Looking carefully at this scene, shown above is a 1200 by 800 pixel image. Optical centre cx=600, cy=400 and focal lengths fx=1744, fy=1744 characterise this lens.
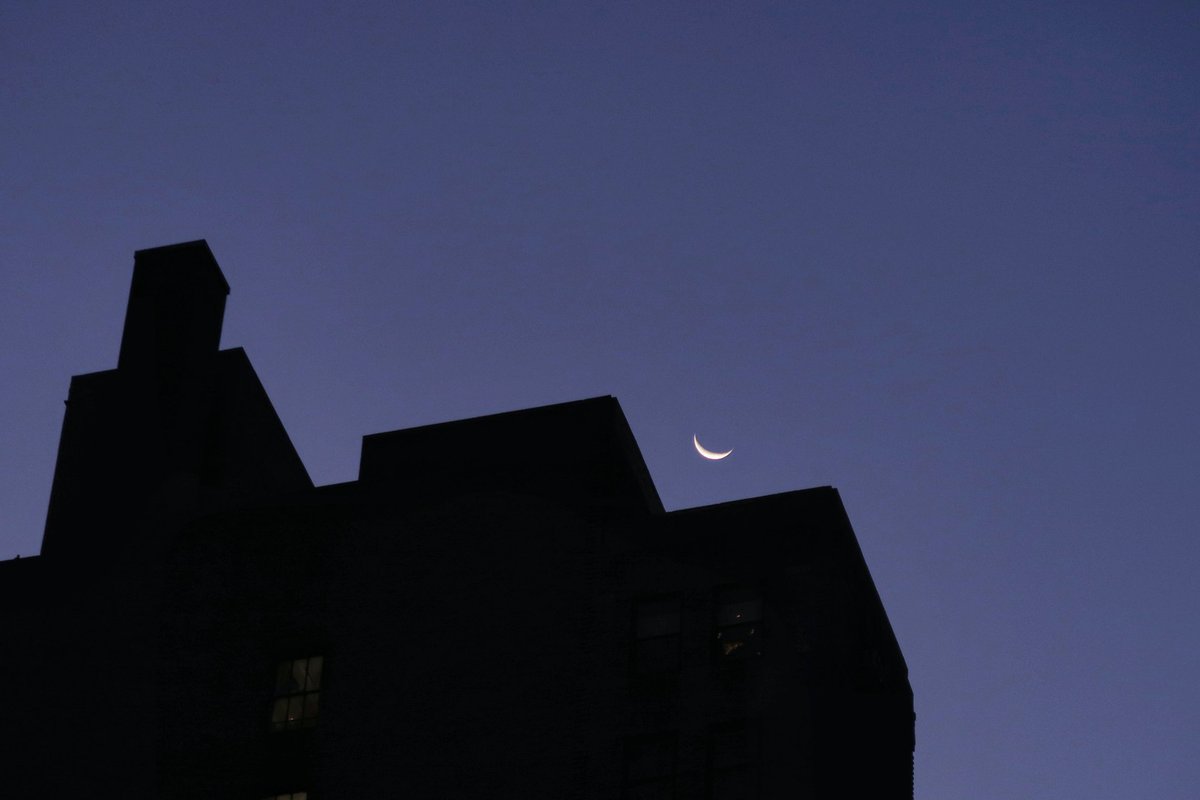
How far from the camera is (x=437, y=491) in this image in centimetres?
5916

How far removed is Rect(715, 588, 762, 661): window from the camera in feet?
171

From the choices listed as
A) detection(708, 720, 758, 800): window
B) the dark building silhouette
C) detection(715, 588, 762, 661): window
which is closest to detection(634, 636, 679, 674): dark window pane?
the dark building silhouette

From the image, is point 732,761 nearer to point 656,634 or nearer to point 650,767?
point 650,767

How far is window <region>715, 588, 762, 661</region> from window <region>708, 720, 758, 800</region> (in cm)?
238

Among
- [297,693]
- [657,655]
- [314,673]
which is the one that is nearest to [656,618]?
[657,655]

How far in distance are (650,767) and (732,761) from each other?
103 inches

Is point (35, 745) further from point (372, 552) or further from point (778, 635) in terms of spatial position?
point (778, 635)

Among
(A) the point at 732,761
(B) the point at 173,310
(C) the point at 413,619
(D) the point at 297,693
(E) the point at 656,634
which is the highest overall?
(B) the point at 173,310

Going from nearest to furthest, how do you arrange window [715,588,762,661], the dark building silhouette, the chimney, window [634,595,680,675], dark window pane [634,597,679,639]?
window [715,588,762,661]
the dark building silhouette
window [634,595,680,675]
dark window pane [634,597,679,639]
the chimney

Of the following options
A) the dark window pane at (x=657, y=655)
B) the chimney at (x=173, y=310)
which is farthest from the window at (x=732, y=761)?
the chimney at (x=173, y=310)

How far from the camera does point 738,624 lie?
52.8 m

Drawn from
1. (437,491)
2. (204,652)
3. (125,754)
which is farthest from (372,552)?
(125,754)

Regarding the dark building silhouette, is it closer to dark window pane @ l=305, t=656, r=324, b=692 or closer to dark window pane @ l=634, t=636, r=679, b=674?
dark window pane @ l=305, t=656, r=324, b=692

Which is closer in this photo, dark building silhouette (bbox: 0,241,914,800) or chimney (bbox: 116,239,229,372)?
dark building silhouette (bbox: 0,241,914,800)
